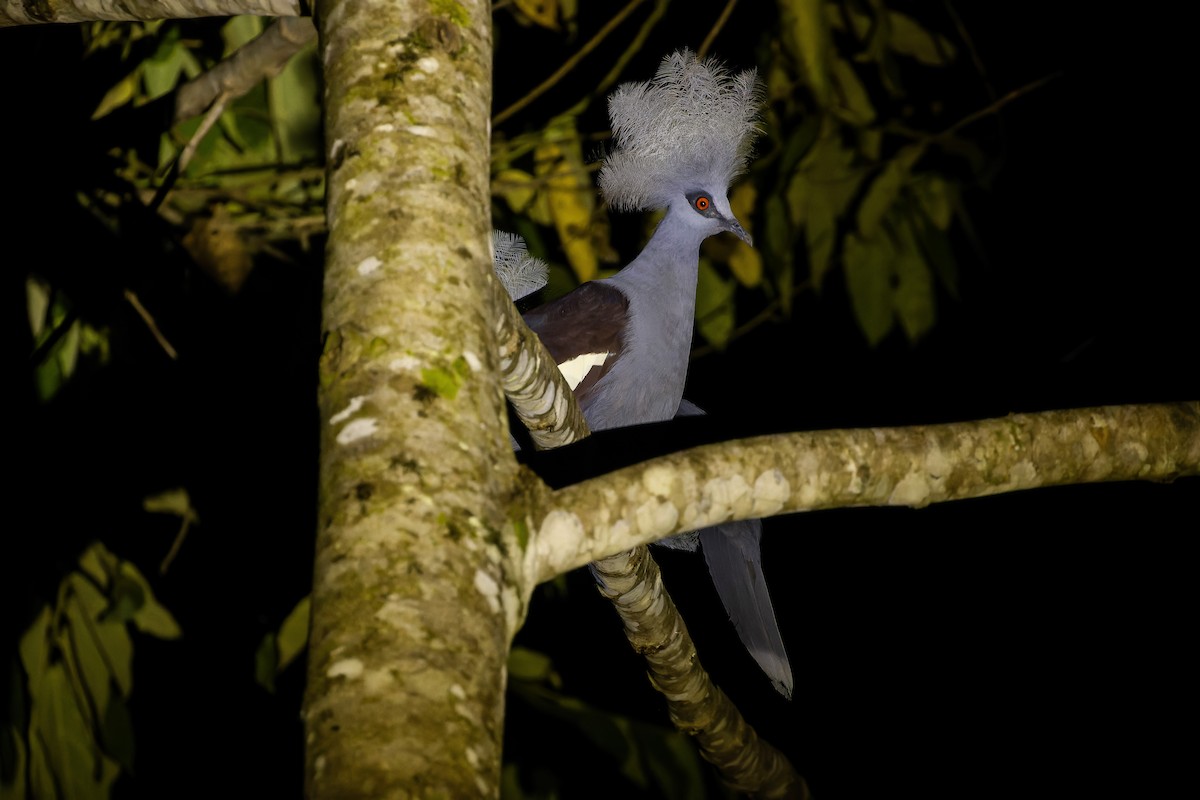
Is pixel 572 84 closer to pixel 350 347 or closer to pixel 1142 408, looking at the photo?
pixel 1142 408

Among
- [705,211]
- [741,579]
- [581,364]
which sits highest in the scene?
[705,211]

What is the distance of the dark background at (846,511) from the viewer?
203 centimetres

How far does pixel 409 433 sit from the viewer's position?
2.00 feet

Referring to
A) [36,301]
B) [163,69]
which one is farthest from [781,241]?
[36,301]

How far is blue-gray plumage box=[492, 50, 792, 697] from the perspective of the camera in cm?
181

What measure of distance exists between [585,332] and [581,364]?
0.06 m

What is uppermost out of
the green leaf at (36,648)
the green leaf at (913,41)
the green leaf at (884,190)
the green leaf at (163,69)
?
the green leaf at (163,69)

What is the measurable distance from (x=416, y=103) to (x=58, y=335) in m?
1.41

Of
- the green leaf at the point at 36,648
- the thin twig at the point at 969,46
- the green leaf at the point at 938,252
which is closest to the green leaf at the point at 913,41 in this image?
the thin twig at the point at 969,46

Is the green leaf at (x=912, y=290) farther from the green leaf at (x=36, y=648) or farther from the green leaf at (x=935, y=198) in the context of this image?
the green leaf at (x=36, y=648)

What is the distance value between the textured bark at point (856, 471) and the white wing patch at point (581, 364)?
907 millimetres

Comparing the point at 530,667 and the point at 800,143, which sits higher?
→ the point at 800,143

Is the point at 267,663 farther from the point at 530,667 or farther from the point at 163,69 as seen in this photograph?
the point at 163,69

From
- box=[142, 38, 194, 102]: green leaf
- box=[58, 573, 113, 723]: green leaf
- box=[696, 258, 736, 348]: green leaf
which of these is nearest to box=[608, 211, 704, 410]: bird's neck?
box=[696, 258, 736, 348]: green leaf
